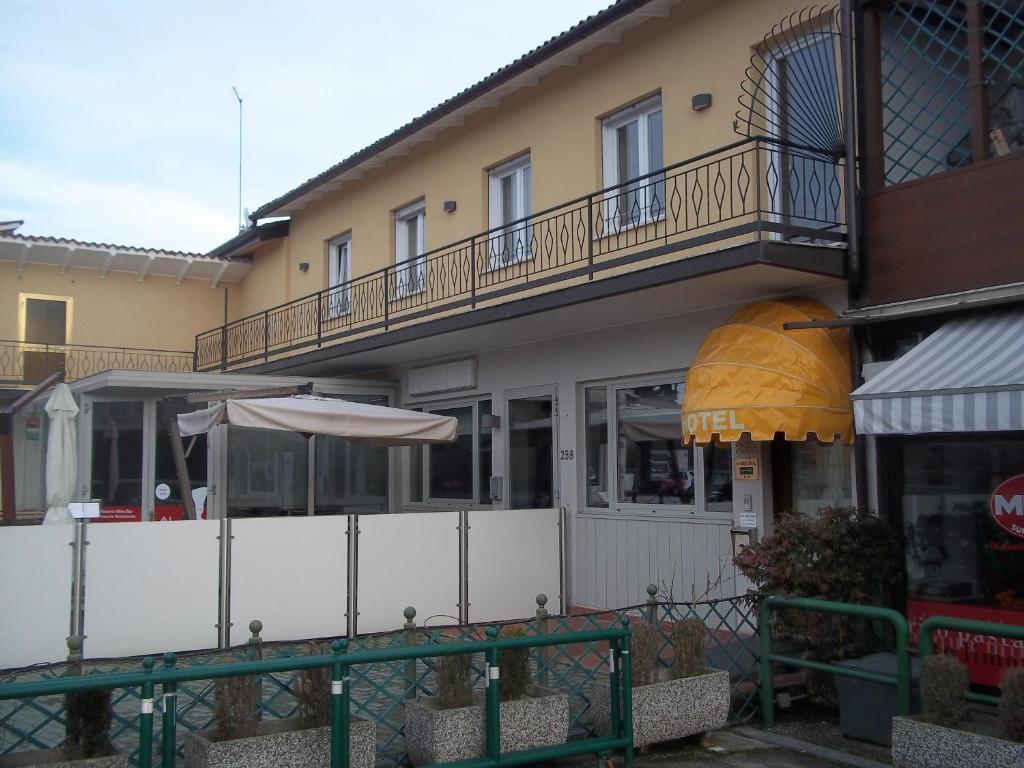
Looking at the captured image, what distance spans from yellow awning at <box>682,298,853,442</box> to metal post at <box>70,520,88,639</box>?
5979 mm

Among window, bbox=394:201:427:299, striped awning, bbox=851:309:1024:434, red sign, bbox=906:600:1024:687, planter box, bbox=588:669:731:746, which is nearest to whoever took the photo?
planter box, bbox=588:669:731:746

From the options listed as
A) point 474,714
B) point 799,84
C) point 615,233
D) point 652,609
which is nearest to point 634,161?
point 615,233

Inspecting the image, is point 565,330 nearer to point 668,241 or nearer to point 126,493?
point 668,241

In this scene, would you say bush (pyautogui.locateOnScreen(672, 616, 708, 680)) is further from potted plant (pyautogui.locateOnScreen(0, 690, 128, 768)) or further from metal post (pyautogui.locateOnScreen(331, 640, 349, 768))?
potted plant (pyautogui.locateOnScreen(0, 690, 128, 768))

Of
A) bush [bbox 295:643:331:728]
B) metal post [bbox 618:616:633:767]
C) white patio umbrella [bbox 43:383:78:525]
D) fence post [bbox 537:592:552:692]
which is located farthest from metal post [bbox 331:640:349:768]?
white patio umbrella [bbox 43:383:78:525]

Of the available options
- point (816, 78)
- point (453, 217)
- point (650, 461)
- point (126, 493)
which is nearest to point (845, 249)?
point (816, 78)

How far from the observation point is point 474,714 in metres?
6.25

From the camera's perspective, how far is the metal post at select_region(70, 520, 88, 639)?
9852mm

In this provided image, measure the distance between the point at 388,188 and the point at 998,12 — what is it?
10.5 meters

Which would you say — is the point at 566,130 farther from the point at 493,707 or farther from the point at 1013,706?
the point at 1013,706

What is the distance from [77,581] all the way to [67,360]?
13.5 m

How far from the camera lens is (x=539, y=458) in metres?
13.9

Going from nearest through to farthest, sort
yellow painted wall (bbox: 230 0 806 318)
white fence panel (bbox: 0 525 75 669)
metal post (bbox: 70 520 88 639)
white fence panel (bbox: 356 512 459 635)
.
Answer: white fence panel (bbox: 0 525 75 669), metal post (bbox: 70 520 88 639), yellow painted wall (bbox: 230 0 806 318), white fence panel (bbox: 356 512 459 635)

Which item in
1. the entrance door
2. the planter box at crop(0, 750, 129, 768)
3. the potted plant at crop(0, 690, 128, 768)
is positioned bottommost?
the planter box at crop(0, 750, 129, 768)
